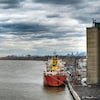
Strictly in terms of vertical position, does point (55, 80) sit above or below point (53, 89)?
above

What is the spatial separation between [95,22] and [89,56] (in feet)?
18.1

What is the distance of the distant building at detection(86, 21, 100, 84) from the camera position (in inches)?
2242

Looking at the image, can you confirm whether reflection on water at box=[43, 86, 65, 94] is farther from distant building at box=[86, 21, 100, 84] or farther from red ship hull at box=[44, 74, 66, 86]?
distant building at box=[86, 21, 100, 84]

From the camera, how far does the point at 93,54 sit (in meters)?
57.5

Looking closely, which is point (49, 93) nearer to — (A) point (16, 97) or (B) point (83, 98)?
(A) point (16, 97)

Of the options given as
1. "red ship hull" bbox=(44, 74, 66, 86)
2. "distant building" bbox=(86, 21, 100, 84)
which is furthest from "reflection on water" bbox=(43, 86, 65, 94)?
"distant building" bbox=(86, 21, 100, 84)

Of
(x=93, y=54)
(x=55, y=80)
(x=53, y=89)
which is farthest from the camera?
(x=55, y=80)

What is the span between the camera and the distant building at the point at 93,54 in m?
56.9

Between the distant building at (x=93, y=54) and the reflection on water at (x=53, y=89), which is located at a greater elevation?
the distant building at (x=93, y=54)

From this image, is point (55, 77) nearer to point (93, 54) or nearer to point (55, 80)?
point (55, 80)

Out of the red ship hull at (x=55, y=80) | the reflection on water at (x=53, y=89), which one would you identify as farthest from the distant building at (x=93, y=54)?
the red ship hull at (x=55, y=80)

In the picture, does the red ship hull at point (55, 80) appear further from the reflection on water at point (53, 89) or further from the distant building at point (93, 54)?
the distant building at point (93, 54)

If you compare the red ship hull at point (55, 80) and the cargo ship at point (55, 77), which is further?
the cargo ship at point (55, 77)

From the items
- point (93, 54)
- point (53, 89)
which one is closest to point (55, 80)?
point (53, 89)
